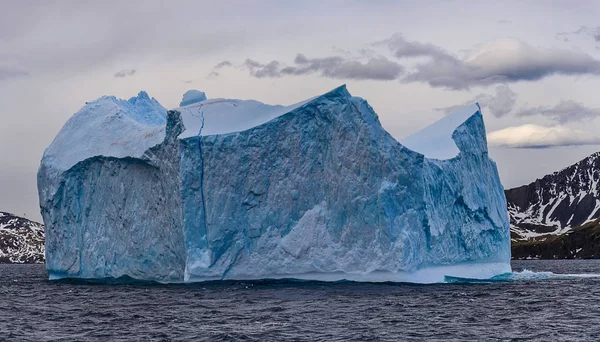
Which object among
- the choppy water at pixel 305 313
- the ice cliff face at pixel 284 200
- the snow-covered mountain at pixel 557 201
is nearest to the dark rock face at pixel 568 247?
the snow-covered mountain at pixel 557 201

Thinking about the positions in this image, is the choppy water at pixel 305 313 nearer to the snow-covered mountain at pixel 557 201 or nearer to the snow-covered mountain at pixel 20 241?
the snow-covered mountain at pixel 20 241

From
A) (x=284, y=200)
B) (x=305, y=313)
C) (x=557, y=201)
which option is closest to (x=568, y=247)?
(x=557, y=201)

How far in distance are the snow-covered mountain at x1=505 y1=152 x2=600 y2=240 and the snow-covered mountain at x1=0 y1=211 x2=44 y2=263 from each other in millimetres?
70034

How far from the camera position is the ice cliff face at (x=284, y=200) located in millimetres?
24828

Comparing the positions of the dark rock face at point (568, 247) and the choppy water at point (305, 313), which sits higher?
the dark rock face at point (568, 247)

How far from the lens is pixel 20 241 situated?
400 feet

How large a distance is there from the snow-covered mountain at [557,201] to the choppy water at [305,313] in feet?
316

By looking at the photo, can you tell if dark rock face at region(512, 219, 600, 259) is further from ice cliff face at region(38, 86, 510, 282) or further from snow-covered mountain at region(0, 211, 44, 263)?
snow-covered mountain at region(0, 211, 44, 263)

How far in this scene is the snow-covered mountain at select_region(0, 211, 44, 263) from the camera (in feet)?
372

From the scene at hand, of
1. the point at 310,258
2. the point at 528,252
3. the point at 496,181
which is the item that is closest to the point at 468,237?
the point at 496,181

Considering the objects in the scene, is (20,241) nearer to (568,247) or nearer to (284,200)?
(568,247)

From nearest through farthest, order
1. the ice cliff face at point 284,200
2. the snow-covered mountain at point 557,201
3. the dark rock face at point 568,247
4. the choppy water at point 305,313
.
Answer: the choppy water at point 305,313
the ice cliff face at point 284,200
the dark rock face at point 568,247
the snow-covered mountain at point 557,201

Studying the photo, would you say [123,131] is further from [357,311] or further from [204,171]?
[357,311]

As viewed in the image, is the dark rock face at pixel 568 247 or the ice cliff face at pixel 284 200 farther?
the dark rock face at pixel 568 247
